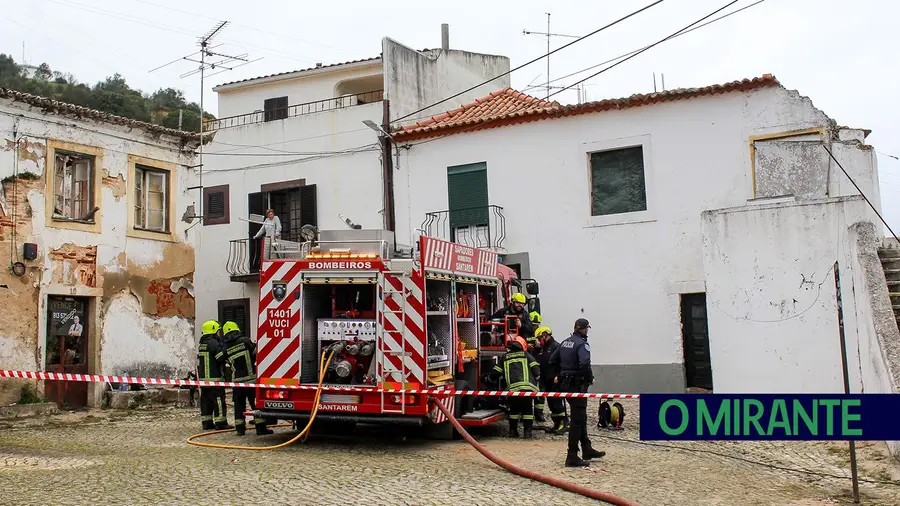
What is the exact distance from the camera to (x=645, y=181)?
1758 cm

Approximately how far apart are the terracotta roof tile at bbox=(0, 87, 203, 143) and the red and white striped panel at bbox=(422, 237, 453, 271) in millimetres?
8493

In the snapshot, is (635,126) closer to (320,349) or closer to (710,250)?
(710,250)

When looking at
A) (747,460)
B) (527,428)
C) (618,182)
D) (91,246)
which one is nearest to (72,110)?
(91,246)

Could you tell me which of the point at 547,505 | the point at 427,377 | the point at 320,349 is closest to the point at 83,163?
the point at 320,349

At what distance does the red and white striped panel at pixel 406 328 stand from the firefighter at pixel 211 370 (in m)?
2.70

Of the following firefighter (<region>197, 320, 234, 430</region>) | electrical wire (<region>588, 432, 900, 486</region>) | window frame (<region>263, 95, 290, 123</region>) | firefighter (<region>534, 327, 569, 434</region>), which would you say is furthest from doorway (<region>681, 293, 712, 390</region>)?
window frame (<region>263, 95, 290, 123</region>)

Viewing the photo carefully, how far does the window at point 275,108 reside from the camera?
25.1m

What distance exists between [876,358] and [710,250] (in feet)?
13.8

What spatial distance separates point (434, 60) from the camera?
2375cm

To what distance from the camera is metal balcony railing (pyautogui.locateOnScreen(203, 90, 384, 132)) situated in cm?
2375

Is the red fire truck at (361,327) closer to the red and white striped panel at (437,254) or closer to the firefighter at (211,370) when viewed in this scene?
the red and white striped panel at (437,254)

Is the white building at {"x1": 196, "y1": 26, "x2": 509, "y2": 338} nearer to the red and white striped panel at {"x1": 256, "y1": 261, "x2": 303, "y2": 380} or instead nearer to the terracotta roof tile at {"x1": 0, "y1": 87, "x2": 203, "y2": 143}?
the terracotta roof tile at {"x1": 0, "y1": 87, "x2": 203, "y2": 143}

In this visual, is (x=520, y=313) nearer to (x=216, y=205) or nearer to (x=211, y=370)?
(x=211, y=370)

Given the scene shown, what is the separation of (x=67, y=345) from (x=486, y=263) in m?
8.16
